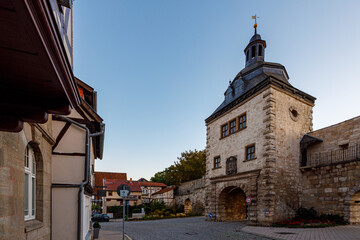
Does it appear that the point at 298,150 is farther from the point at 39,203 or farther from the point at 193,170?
the point at 193,170

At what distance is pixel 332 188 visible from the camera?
1404 centimetres

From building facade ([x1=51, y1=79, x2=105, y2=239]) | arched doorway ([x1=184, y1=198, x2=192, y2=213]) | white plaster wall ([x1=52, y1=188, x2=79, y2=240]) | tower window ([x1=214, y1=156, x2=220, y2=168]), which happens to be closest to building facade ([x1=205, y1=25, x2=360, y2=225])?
tower window ([x1=214, y1=156, x2=220, y2=168])

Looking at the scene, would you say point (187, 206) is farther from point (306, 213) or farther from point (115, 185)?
point (306, 213)

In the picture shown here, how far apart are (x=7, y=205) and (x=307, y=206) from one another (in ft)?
53.4

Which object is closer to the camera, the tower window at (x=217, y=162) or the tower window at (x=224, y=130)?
the tower window at (x=224, y=130)

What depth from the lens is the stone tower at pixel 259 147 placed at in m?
15.0

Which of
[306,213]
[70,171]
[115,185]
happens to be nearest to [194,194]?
[306,213]

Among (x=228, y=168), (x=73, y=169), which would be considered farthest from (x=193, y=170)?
(x=73, y=169)

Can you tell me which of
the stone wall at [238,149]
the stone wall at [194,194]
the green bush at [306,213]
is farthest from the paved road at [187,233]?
the stone wall at [194,194]

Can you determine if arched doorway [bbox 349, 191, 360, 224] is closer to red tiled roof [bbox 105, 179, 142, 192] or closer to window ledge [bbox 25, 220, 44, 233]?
window ledge [bbox 25, 220, 44, 233]

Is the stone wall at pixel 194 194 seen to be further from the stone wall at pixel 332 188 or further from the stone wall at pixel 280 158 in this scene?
the stone wall at pixel 332 188

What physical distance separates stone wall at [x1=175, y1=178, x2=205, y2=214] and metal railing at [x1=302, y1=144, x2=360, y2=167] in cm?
Result: 1445

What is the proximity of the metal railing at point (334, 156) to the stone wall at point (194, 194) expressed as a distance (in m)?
14.5

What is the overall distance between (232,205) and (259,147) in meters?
6.58
